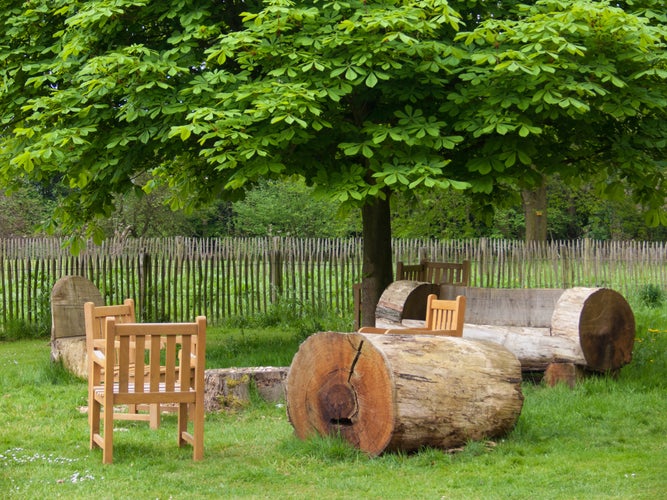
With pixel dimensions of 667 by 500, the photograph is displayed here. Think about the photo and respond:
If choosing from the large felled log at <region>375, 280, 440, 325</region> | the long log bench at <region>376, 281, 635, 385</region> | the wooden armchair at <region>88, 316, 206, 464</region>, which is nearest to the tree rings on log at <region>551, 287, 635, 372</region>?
the long log bench at <region>376, 281, 635, 385</region>

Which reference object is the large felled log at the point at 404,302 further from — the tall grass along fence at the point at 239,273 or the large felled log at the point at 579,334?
the tall grass along fence at the point at 239,273

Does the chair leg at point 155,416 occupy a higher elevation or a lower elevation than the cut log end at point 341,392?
lower

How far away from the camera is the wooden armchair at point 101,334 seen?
7773 mm

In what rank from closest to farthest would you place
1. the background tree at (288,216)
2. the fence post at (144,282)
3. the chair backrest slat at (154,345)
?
the chair backrest slat at (154,345)
the fence post at (144,282)
the background tree at (288,216)

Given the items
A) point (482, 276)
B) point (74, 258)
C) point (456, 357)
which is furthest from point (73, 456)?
point (482, 276)

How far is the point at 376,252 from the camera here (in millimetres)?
13992

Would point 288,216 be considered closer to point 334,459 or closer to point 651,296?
point 651,296

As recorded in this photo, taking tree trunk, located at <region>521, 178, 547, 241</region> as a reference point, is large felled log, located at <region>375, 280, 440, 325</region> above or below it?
below

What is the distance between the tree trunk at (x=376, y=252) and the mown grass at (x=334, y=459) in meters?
4.12

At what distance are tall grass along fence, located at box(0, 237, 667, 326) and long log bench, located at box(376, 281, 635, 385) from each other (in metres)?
7.16

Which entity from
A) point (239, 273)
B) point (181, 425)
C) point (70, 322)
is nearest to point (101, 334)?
point (181, 425)

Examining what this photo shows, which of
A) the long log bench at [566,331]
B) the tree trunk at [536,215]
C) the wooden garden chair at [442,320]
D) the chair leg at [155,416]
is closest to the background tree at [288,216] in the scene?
the tree trunk at [536,215]

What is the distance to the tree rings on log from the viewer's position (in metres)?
10.4

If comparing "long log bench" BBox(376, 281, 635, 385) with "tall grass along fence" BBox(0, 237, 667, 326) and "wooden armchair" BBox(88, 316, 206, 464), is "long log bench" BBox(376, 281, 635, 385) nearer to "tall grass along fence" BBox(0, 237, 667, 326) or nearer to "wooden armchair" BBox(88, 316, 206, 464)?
"wooden armchair" BBox(88, 316, 206, 464)
